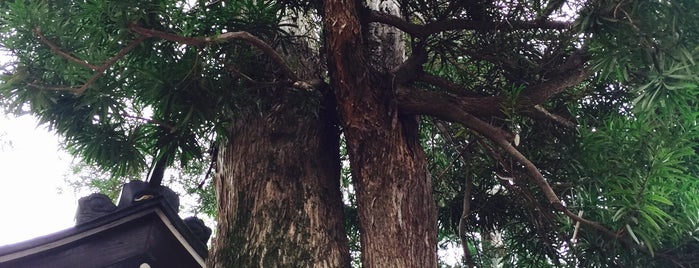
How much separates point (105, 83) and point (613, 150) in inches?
82.0

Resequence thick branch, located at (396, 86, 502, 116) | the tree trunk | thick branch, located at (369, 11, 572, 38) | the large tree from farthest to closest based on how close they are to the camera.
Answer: thick branch, located at (369, 11, 572, 38) → thick branch, located at (396, 86, 502, 116) → the tree trunk → the large tree

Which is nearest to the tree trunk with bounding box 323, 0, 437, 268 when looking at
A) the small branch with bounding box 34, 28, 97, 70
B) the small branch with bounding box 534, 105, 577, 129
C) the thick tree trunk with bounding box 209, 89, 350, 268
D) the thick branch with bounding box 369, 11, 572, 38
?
the thick tree trunk with bounding box 209, 89, 350, 268

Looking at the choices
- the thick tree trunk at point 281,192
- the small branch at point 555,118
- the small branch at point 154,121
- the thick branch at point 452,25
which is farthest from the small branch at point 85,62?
the small branch at point 555,118

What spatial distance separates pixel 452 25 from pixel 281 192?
1.03 m

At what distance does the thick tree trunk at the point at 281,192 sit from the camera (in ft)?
7.42

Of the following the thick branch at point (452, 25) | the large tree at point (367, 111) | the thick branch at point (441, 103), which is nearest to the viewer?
the large tree at point (367, 111)

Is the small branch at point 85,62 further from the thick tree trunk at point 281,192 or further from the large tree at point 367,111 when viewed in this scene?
the thick tree trunk at point 281,192

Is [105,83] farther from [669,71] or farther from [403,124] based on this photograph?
[669,71]

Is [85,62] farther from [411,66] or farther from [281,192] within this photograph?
[411,66]

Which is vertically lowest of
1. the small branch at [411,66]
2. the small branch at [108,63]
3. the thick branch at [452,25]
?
the small branch at [108,63]

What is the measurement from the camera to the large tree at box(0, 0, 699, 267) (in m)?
2.08

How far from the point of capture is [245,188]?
2500 millimetres

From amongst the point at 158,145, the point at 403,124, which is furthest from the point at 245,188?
the point at 403,124

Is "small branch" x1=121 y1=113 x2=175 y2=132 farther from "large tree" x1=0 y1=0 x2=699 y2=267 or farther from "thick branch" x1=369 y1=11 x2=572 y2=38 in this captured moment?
"thick branch" x1=369 y1=11 x2=572 y2=38
